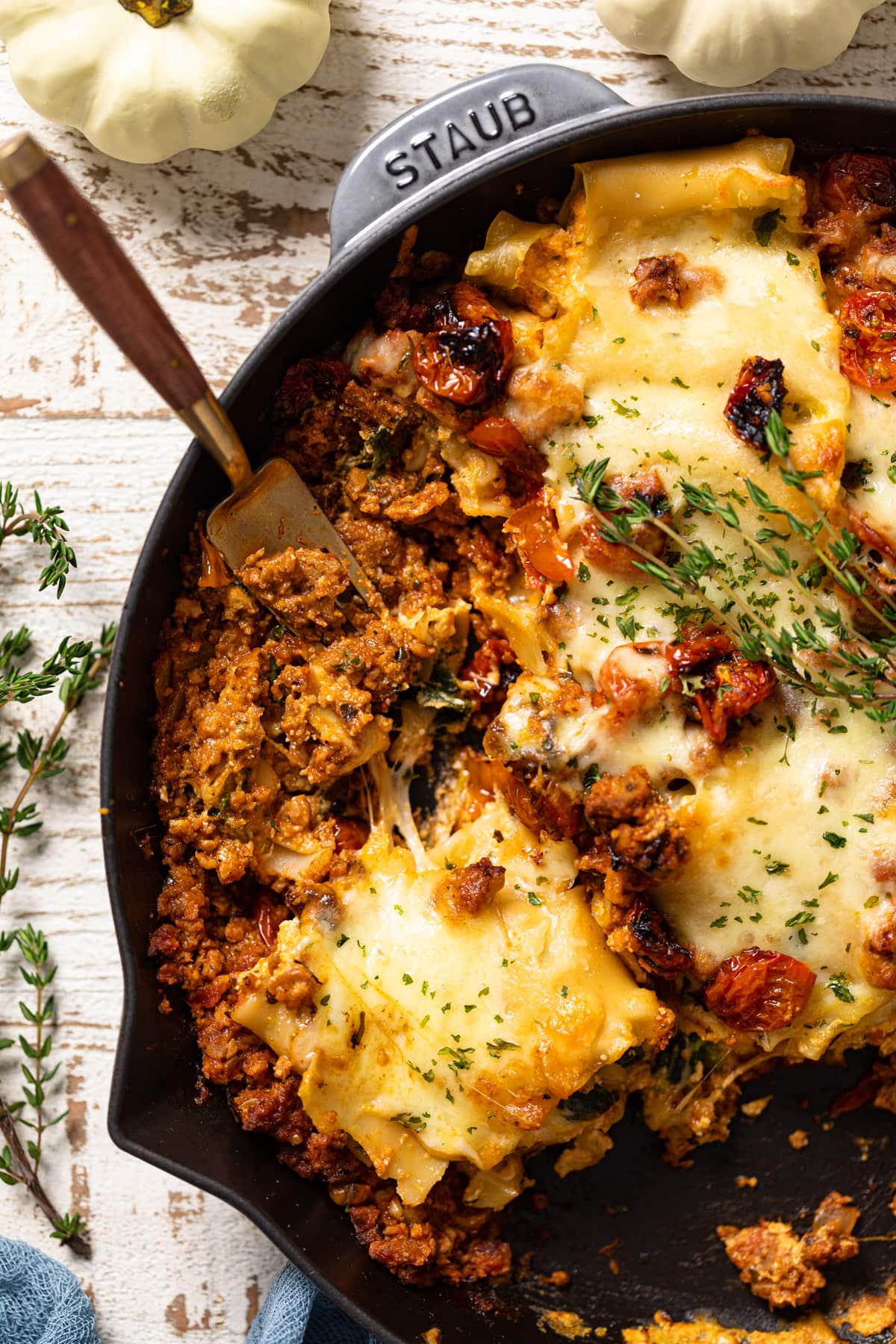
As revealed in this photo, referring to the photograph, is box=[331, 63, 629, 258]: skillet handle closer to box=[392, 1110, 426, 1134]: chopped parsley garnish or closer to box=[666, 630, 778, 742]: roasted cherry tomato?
box=[666, 630, 778, 742]: roasted cherry tomato

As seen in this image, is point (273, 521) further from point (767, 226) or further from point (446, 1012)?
point (767, 226)

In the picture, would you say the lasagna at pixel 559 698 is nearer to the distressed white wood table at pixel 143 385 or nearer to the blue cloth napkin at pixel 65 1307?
the blue cloth napkin at pixel 65 1307

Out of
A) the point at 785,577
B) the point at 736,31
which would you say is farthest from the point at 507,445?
the point at 736,31

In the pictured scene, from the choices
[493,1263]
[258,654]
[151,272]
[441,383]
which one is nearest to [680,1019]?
Answer: [493,1263]

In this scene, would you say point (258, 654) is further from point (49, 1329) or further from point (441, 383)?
point (49, 1329)

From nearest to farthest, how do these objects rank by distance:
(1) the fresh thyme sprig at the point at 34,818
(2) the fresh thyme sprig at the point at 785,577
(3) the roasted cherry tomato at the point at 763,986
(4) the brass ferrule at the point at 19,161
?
(4) the brass ferrule at the point at 19,161 < (2) the fresh thyme sprig at the point at 785,577 < (3) the roasted cherry tomato at the point at 763,986 < (1) the fresh thyme sprig at the point at 34,818

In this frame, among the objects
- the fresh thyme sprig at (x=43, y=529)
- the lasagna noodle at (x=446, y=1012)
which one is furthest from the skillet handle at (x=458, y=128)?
the lasagna noodle at (x=446, y=1012)

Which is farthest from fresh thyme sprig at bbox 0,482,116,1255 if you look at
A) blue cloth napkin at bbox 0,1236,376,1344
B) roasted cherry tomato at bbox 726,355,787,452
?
roasted cherry tomato at bbox 726,355,787,452
